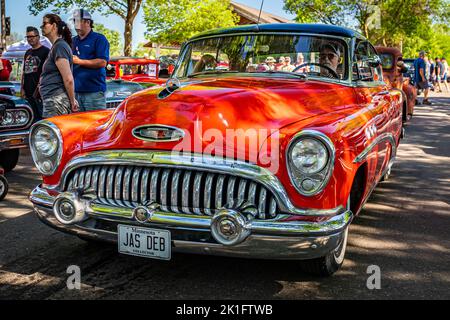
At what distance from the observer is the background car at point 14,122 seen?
6.56 meters

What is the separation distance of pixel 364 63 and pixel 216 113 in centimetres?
201

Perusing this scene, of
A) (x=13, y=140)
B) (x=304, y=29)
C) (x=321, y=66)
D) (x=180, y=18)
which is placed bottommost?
(x=13, y=140)

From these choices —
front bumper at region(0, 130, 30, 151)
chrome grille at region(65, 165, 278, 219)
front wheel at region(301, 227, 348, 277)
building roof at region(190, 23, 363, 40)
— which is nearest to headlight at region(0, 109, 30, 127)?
front bumper at region(0, 130, 30, 151)

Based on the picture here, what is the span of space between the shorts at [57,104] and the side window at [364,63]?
2896mm

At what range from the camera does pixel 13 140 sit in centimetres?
660

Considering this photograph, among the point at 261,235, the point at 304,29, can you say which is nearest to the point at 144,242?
the point at 261,235

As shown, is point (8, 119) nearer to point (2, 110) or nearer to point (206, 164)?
point (2, 110)

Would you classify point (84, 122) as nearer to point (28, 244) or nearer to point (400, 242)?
point (28, 244)

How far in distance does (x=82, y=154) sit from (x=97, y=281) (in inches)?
31.8

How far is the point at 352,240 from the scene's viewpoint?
431 centimetres
